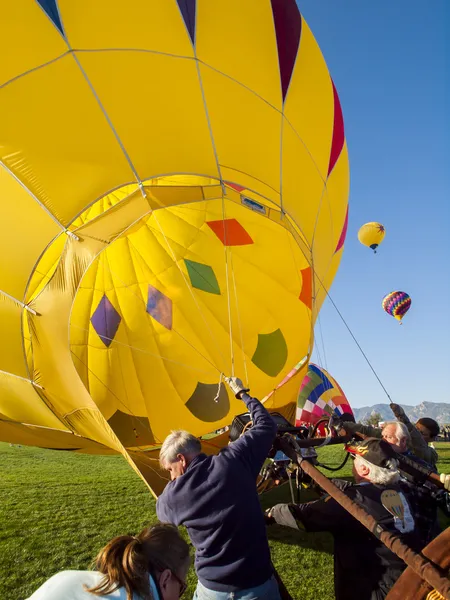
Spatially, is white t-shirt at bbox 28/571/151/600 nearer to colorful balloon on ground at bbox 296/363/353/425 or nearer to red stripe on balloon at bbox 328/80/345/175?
red stripe on balloon at bbox 328/80/345/175

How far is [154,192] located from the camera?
311cm

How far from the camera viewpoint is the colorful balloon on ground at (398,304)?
16.4 meters

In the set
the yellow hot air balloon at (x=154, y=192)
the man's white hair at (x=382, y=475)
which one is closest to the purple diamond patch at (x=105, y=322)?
the yellow hot air balloon at (x=154, y=192)

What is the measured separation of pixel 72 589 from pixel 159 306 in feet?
14.3

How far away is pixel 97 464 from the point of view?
8125mm

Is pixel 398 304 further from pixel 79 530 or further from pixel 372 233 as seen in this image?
pixel 79 530

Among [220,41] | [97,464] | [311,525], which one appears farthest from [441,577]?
[97,464]

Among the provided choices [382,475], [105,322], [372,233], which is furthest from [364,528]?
[372,233]

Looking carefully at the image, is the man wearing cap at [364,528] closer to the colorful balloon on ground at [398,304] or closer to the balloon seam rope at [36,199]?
the balloon seam rope at [36,199]

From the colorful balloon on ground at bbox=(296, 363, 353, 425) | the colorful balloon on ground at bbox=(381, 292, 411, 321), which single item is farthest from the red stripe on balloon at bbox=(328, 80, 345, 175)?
the colorful balloon on ground at bbox=(381, 292, 411, 321)

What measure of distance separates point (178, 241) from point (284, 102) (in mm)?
2363

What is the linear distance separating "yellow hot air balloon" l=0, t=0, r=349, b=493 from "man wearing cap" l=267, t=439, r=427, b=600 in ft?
7.47

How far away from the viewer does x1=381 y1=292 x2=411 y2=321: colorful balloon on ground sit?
53.9 feet

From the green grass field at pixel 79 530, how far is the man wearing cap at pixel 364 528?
135 centimetres
